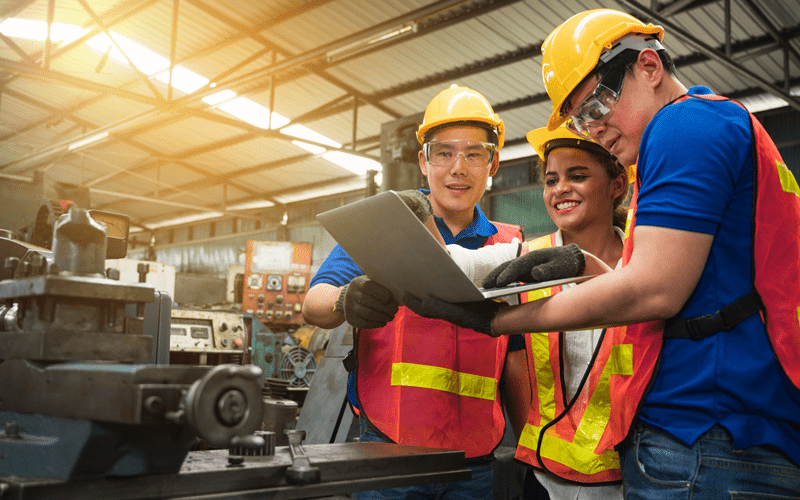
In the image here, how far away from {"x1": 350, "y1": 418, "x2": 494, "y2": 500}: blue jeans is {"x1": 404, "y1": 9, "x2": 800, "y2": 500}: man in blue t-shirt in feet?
1.82

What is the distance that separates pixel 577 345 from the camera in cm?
165

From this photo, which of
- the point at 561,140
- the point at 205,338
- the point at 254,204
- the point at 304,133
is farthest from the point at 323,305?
the point at 254,204

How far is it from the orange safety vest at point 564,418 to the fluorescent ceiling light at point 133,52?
879 centimetres

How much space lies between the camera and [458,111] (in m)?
Answer: 1.99

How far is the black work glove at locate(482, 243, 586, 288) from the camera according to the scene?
119 cm

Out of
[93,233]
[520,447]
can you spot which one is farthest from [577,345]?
[93,233]

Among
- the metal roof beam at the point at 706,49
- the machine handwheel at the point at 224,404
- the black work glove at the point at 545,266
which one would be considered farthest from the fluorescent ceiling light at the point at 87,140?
the machine handwheel at the point at 224,404

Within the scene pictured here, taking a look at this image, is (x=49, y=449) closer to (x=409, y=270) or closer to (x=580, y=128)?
(x=409, y=270)

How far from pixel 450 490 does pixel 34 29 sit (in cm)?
969

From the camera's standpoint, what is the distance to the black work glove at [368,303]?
144 cm

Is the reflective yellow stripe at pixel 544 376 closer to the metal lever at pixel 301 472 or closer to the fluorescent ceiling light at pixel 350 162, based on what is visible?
the metal lever at pixel 301 472

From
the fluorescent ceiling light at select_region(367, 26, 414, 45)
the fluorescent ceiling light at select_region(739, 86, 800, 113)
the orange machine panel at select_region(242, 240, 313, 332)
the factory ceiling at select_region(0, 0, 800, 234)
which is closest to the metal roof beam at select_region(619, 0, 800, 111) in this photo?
the factory ceiling at select_region(0, 0, 800, 234)

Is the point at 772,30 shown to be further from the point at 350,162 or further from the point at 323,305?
the point at 350,162

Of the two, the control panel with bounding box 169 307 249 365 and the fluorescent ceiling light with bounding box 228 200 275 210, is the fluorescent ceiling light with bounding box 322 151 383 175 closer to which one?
the fluorescent ceiling light with bounding box 228 200 275 210
